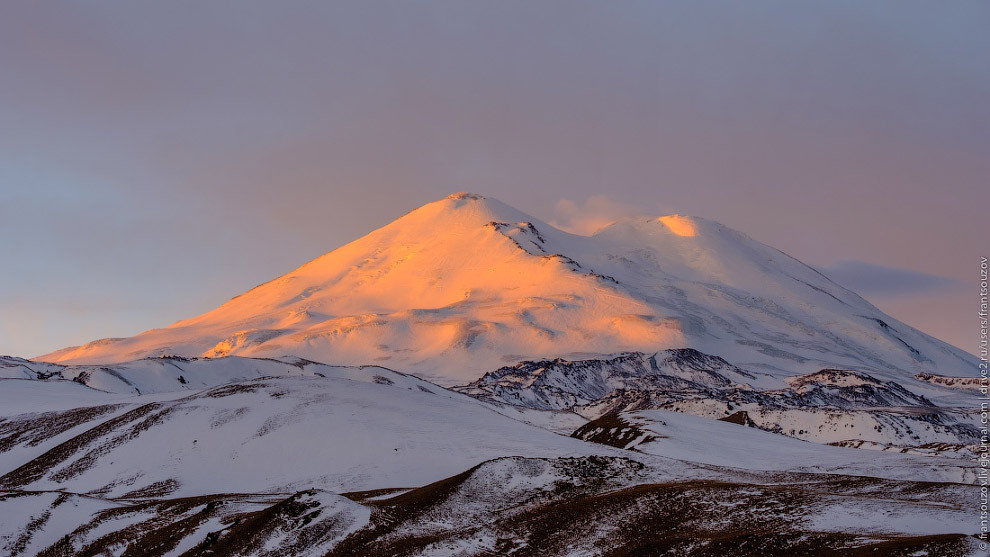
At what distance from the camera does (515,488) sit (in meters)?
67.4

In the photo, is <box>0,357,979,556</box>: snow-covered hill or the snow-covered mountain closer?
the snow-covered mountain

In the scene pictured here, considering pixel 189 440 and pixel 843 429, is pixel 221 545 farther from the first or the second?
pixel 843 429

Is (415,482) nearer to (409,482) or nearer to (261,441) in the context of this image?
(409,482)

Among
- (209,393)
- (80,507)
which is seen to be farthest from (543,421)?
(80,507)

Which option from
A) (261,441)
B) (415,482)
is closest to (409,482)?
(415,482)

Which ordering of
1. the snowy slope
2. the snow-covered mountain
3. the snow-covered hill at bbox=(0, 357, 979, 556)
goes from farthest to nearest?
the snowy slope
the snow-covered hill at bbox=(0, 357, 979, 556)
the snow-covered mountain

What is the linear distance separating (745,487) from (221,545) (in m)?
33.8

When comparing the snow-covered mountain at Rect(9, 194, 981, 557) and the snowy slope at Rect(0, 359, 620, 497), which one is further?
the snowy slope at Rect(0, 359, 620, 497)

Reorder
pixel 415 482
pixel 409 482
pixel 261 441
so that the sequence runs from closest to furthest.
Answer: pixel 415 482 < pixel 409 482 < pixel 261 441

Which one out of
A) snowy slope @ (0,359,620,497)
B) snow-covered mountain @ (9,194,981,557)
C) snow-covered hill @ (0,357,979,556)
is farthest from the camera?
snowy slope @ (0,359,620,497)

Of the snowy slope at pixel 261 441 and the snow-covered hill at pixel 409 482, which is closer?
the snow-covered hill at pixel 409 482

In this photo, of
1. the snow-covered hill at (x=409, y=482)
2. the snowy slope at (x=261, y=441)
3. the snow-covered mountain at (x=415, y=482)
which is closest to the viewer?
the snow-covered mountain at (x=415, y=482)

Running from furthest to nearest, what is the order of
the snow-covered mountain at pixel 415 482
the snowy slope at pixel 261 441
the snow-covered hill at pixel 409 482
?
the snowy slope at pixel 261 441 < the snow-covered hill at pixel 409 482 < the snow-covered mountain at pixel 415 482

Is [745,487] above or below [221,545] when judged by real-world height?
above
